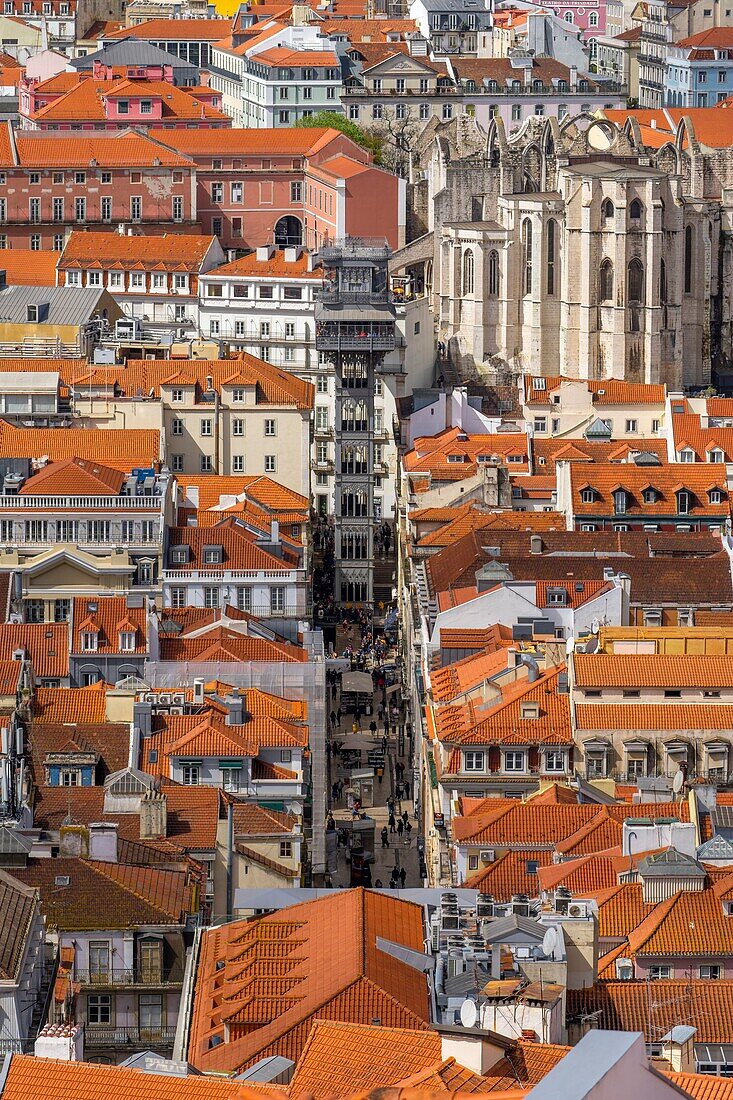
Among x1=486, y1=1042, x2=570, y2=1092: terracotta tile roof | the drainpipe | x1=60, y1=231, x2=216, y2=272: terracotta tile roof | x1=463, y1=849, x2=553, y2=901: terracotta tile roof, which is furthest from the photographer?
x1=60, y1=231, x2=216, y2=272: terracotta tile roof

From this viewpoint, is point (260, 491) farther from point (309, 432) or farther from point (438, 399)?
point (438, 399)

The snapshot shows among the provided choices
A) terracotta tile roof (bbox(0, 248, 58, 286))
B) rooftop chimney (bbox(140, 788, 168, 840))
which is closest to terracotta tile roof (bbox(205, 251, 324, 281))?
terracotta tile roof (bbox(0, 248, 58, 286))

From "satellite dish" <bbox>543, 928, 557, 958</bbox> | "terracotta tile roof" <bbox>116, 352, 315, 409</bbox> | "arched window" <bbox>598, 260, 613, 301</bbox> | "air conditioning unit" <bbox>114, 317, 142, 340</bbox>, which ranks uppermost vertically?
"arched window" <bbox>598, 260, 613, 301</bbox>

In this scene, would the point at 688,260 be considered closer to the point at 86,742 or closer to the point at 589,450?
the point at 589,450

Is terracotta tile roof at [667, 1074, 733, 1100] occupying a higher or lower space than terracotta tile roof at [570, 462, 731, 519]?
higher

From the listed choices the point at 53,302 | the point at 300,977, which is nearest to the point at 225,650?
the point at 300,977

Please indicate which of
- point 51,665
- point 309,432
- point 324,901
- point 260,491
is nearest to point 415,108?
point 309,432

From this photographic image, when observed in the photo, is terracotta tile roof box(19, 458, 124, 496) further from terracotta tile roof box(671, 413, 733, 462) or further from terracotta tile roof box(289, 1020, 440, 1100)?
terracotta tile roof box(289, 1020, 440, 1100)

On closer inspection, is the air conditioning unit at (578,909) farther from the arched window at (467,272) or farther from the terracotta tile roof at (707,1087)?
the arched window at (467,272)
